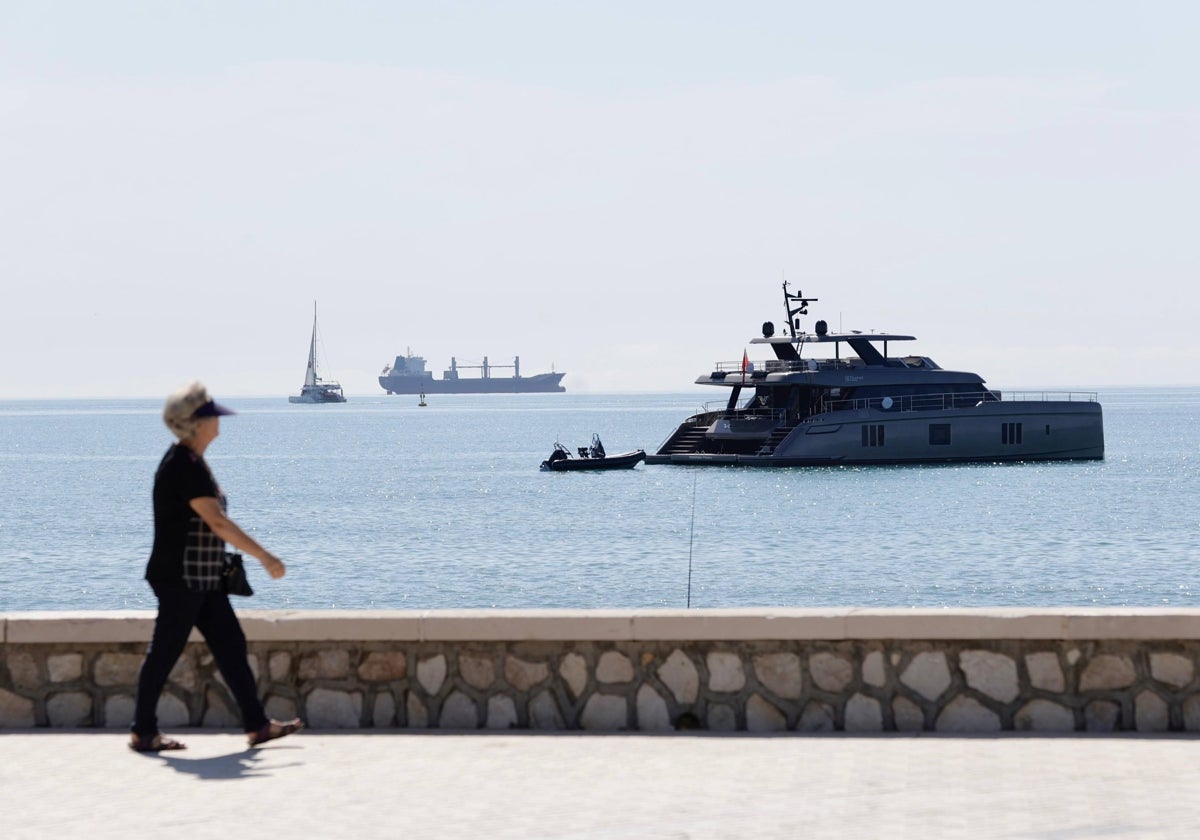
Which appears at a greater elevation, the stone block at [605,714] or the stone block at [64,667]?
the stone block at [64,667]

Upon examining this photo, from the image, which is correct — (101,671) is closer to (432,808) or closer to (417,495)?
(432,808)

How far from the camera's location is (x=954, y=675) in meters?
7.97

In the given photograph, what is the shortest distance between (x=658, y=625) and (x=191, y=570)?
7.29 feet

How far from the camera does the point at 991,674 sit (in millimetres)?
7953

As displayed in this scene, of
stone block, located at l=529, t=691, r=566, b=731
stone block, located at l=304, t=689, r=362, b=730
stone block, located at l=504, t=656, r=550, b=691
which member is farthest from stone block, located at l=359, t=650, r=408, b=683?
stone block, located at l=529, t=691, r=566, b=731

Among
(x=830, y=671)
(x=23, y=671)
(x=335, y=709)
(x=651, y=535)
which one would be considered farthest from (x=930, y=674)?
(x=651, y=535)

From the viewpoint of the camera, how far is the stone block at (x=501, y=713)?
322 inches

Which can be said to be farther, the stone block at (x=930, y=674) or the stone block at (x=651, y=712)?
the stone block at (x=651, y=712)

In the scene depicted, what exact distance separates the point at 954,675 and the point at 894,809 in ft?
5.88

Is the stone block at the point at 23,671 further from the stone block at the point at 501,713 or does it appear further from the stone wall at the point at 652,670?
the stone block at the point at 501,713

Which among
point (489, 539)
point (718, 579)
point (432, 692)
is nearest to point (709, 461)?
point (489, 539)

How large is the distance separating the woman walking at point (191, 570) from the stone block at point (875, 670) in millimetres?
2754

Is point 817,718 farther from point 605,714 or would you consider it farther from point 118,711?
point 118,711

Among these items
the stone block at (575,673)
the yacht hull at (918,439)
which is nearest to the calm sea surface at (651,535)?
the yacht hull at (918,439)
